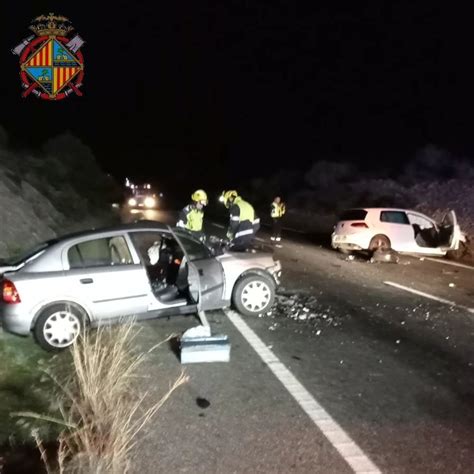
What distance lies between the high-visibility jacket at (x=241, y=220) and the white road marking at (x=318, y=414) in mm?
2804

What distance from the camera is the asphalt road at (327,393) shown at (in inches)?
161

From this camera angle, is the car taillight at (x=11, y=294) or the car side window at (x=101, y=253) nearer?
the car taillight at (x=11, y=294)

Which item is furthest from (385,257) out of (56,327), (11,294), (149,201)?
(149,201)

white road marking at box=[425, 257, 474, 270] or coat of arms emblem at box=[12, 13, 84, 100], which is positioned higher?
coat of arms emblem at box=[12, 13, 84, 100]

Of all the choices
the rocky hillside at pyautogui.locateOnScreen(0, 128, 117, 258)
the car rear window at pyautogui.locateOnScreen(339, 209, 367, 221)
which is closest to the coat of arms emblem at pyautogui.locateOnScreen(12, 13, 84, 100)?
the rocky hillside at pyautogui.locateOnScreen(0, 128, 117, 258)

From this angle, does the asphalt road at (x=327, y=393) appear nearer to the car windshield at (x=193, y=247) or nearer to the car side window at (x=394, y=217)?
the car windshield at (x=193, y=247)

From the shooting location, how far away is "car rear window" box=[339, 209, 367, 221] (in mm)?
15895

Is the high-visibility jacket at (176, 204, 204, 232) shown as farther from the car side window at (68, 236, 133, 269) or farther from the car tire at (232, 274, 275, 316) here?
the car side window at (68, 236, 133, 269)

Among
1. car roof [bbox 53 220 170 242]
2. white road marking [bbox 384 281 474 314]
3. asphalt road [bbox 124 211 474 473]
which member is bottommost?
white road marking [bbox 384 281 474 314]

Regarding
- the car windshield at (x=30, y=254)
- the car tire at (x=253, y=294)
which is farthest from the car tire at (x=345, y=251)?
the car windshield at (x=30, y=254)

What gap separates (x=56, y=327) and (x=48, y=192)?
16.8 m

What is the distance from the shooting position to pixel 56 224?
18.1 m

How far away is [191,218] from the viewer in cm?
1129

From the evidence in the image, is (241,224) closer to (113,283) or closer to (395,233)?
(113,283)
